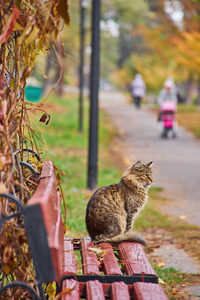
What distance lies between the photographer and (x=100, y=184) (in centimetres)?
953

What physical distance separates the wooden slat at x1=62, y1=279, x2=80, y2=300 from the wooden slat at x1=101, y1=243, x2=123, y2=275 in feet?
1.06

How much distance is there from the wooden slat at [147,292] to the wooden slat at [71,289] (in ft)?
1.11

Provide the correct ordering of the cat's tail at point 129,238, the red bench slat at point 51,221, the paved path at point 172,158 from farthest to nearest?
the paved path at point 172,158
the cat's tail at point 129,238
the red bench slat at point 51,221

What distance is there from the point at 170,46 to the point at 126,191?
2331 cm

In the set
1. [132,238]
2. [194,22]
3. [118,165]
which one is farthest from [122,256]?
[194,22]

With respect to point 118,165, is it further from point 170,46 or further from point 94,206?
point 170,46

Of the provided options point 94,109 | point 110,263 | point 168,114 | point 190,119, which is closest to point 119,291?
point 110,263

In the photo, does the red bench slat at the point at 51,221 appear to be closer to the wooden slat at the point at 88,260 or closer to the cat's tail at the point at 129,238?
the wooden slat at the point at 88,260

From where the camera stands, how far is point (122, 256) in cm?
395

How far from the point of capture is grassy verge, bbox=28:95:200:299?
5.26 metres

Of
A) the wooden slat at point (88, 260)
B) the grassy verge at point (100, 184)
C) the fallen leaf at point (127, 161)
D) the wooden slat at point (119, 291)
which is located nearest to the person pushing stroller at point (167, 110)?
the grassy verge at point (100, 184)

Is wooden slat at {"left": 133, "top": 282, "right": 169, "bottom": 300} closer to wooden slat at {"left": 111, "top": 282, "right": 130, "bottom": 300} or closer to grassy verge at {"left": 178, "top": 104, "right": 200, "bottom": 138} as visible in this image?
wooden slat at {"left": 111, "top": 282, "right": 130, "bottom": 300}

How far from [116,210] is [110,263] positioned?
1.06 metres

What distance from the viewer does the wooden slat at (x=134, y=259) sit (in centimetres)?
349
